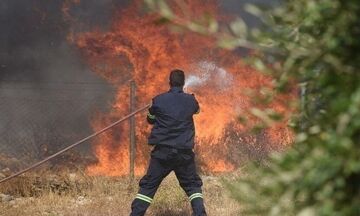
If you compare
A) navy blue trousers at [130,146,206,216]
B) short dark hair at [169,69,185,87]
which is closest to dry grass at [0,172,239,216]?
navy blue trousers at [130,146,206,216]

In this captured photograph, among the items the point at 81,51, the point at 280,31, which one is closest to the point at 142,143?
the point at 81,51

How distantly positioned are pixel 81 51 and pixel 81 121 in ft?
6.93

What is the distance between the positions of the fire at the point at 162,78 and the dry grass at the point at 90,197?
221 centimetres

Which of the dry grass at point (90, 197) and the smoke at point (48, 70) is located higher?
the smoke at point (48, 70)

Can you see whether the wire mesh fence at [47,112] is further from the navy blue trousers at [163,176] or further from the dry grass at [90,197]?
the navy blue trousers at [163,176]

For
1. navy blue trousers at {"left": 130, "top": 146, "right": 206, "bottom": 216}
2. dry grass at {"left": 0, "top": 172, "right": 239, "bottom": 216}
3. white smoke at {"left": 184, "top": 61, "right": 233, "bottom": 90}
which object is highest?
white smoke at {"left": 184, "top": 61, "right": 233, "bottom": 90}

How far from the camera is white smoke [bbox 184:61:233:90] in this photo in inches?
554

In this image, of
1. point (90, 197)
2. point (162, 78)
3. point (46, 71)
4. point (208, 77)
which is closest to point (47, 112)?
point (46, 71)

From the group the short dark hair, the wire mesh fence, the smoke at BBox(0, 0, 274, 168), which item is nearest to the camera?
the short dark hair

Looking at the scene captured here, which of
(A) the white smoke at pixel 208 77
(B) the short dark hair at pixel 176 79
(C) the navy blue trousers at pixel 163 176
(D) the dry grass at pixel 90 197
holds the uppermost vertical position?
(B) the short dark hair at pixel 176 79

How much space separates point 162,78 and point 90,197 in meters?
5.68

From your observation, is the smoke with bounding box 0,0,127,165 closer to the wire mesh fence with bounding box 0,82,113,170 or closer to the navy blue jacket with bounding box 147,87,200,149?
the wire mesh fence with bounding box 0,82,113,170

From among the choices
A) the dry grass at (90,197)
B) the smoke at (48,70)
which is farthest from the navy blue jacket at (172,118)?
the smoke at (48,70)

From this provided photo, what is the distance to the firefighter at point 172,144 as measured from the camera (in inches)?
260
